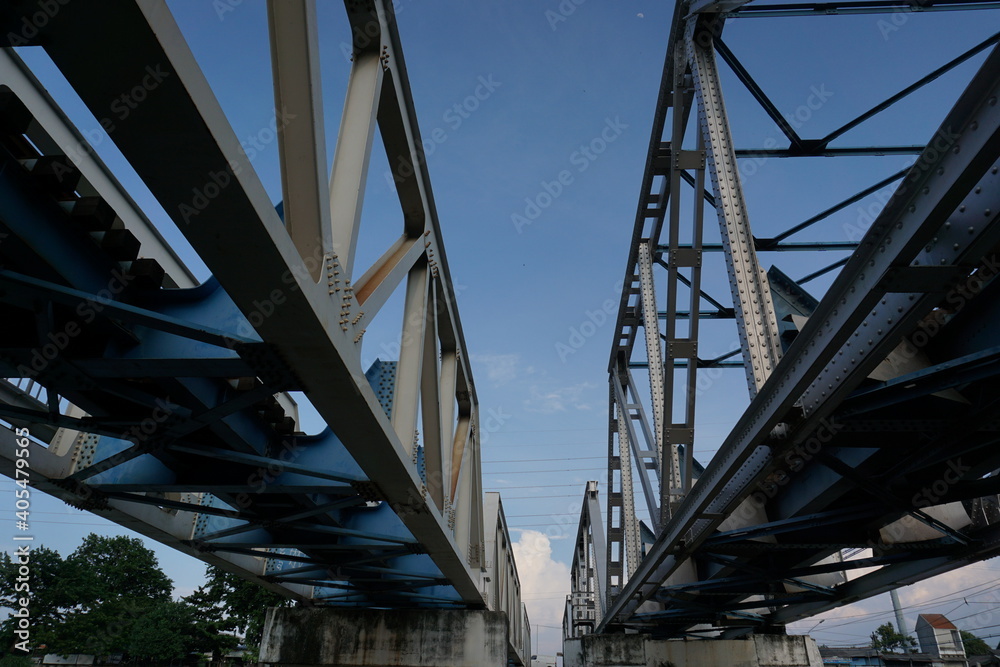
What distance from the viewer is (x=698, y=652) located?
80.5ft

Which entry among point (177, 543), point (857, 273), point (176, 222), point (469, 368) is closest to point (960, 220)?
point (857, 273)

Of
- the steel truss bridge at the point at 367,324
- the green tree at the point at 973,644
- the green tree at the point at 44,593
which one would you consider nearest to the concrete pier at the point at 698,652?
the steel truss bridge at the point at 367,324

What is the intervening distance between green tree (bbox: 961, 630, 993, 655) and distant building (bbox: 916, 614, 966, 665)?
1048cm

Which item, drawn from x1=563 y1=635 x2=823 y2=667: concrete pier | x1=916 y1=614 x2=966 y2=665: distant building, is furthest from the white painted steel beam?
x1=916 y1=614 x2=966 y2=665: distant building

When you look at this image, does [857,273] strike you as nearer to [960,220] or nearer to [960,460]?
[960,220]

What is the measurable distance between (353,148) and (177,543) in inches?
407

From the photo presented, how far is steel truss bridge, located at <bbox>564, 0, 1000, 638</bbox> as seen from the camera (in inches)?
163

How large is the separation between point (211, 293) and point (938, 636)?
121988 mm

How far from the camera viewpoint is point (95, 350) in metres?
6.07

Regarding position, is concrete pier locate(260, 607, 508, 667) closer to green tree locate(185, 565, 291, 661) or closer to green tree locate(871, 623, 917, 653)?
green tree locate(185, 565, 291, 661)

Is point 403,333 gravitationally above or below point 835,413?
above

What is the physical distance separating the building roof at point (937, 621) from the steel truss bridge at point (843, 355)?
11371 cm

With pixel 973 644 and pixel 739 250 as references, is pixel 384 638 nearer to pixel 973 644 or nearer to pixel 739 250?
pixel 739 250

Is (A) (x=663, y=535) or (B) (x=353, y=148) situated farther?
(A) (x=663, y=535)
